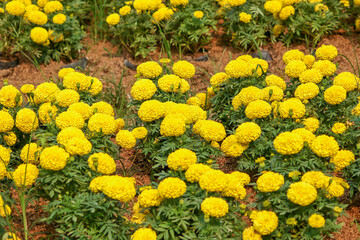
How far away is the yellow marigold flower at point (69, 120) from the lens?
11.9 feet

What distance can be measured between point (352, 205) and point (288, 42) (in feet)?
9.69

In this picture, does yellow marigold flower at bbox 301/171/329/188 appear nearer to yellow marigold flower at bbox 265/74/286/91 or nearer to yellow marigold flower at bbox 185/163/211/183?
yellow marigold flower at bbox 185/163/211/183

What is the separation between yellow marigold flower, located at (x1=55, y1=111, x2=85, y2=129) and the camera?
11.9 ft

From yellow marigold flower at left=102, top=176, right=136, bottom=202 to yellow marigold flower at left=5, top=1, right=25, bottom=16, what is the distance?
368cm

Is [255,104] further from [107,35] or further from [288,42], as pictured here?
[107,35]

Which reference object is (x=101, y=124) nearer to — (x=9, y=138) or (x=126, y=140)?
(x=126, y=140)

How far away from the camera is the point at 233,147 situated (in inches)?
154

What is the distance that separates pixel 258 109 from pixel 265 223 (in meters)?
1.14

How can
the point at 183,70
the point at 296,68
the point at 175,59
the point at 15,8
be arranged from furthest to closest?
the point at 175,59 < the point at 15,8 < the point at 183,70 < the point at 296,68

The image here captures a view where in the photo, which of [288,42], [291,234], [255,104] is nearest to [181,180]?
[291,234]

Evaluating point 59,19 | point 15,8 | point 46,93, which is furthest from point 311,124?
point 15,8

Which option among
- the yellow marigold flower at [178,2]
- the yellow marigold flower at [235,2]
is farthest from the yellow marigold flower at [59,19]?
the yellow marigold flower at [235,2]

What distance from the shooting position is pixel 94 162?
3252 millimetres

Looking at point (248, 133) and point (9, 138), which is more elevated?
point (248, 133)
